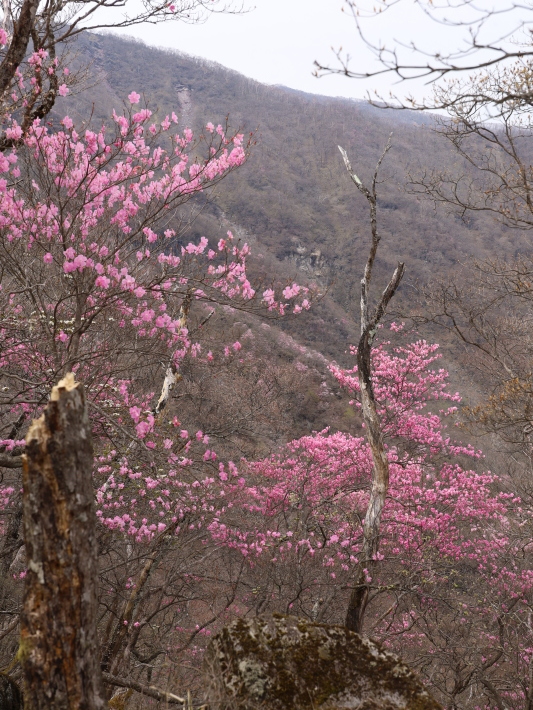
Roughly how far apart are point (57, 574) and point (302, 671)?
1.48 meters

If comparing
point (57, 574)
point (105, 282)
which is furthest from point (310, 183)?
point (57, 574)

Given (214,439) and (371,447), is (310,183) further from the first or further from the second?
(371,447)

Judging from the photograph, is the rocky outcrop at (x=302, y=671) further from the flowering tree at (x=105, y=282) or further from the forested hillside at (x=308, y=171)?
the forested hillside at (x=308, y=171)

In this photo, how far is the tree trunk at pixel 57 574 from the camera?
1.46 m

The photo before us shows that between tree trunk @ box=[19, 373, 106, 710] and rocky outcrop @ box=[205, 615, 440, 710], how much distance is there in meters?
0.82

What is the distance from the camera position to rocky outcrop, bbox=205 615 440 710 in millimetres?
2152

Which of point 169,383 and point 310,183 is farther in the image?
point 310,183

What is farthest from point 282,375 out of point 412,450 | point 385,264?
point 385,264

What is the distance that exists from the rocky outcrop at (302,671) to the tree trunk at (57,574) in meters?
0.82

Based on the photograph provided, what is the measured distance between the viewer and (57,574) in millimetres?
1492

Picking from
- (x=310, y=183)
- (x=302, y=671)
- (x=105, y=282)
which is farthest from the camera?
(x=310, y=183)

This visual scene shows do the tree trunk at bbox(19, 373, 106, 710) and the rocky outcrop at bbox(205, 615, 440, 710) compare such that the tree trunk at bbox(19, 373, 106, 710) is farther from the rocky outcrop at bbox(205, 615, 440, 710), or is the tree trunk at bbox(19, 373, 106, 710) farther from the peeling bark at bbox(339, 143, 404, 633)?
the peeling bark at bbox(339, 143, 404, 633)

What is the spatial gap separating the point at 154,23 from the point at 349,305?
35.6m

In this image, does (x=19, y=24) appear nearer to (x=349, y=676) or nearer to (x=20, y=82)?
(x=20, y=82)
